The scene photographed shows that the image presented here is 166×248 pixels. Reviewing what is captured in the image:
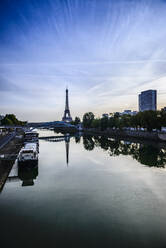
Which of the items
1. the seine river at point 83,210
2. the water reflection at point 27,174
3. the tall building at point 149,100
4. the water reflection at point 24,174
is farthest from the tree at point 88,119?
the seine river at point 83,210

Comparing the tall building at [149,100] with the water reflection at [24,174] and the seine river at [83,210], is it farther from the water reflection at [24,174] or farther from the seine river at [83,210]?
the water reflection at [24,174]

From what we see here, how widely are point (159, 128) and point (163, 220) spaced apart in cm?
2834

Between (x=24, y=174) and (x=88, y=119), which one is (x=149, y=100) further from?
(x=24, y=174)

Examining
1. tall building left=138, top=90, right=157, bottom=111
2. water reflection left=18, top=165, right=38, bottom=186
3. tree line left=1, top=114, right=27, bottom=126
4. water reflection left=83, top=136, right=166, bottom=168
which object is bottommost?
water reflection left=18, top=165, right=38, bottom=186

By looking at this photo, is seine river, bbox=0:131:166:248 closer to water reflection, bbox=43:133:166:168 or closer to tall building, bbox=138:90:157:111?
water reflection, bbox=43:133:166:168

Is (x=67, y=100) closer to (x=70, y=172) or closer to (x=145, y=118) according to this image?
(x=145, y=118)

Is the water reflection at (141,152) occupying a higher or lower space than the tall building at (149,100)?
lower

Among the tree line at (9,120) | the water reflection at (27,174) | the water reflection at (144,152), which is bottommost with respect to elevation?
the water reflection at (27,174)

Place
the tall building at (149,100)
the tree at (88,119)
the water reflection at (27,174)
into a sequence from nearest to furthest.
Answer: the water reflection at (27,174) < the tree at (88,119) < the tall building at (149,100)

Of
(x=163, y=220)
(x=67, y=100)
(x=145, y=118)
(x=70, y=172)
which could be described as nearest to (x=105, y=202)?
(x=163, y=220)

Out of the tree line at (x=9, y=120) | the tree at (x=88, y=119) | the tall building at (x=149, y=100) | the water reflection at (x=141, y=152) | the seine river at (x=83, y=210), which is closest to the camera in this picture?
the seine river at (x=83, y=210)

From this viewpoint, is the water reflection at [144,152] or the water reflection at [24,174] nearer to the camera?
the water reflection at [24,174]

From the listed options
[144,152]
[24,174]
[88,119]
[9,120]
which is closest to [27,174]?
[24,174]

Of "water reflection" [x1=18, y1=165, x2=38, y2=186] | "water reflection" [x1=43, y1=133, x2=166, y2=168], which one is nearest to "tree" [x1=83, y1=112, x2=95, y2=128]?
"water reflection" [x1=43, y1=133, x2=166, y2=168]
